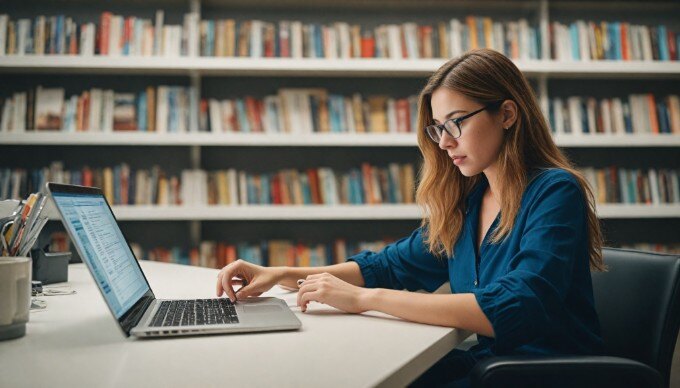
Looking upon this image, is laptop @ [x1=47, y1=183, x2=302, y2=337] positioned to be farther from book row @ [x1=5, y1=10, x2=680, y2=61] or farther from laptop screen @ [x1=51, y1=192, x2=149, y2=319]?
book row @ [x1=5, y1=10, x2=680, y2=61]

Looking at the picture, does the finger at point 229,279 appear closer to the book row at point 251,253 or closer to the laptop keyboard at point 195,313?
the laptop keyboard at point 195,313

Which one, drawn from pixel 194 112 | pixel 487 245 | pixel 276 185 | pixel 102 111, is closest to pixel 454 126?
pixel 487 245

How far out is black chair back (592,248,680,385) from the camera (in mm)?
1066

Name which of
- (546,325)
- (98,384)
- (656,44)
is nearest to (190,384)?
(98,384)

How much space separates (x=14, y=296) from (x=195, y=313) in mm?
295

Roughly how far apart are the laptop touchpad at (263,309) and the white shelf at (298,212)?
186cm

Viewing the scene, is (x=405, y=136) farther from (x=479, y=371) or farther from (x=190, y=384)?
(x=190, y=384)

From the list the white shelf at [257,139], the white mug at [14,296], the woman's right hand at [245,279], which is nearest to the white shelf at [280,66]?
the white shelf at [257,139]

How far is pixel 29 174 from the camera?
9.75 ft

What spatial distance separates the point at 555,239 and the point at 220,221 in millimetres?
2523

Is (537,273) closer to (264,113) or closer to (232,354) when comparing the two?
(232,354)

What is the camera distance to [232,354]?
0.78 meters

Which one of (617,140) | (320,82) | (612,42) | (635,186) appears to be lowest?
(635,186)

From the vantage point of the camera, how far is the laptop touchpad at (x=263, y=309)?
105 cm
